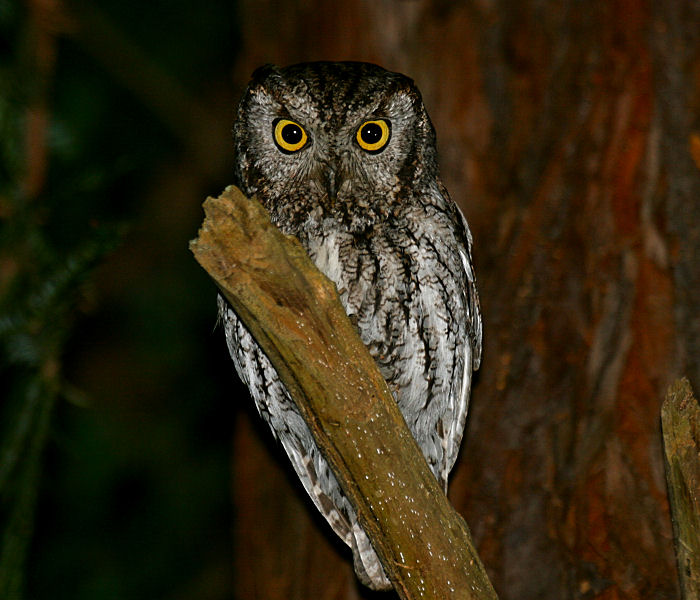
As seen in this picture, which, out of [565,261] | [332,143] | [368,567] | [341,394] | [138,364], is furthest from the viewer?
[138,364]

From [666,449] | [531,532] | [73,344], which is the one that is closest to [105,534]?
[73,344]

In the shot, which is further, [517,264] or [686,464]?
[517,264]

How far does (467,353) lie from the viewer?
2.30 metres

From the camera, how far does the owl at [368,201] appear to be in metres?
2.00

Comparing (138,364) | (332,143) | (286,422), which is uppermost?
(138,364)

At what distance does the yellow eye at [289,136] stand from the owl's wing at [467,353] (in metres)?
0.50

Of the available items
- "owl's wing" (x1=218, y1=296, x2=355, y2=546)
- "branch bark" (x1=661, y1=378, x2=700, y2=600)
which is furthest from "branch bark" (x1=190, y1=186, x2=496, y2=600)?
"owl's wing" (x1=218, y1=296, x2=355, y2=546)

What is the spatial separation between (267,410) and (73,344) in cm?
226

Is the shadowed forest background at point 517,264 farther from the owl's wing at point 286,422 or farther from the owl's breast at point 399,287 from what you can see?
the owl's breast at point 399,287

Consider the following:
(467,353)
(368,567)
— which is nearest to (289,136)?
(467,353)

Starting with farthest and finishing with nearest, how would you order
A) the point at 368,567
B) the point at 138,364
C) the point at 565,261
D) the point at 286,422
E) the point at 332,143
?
1. the point at 138,364
2. the point at 565,261
3. the point at 286,422
4. the point at 368,567
5. the point at 332,143

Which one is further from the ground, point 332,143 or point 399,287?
point 332,143

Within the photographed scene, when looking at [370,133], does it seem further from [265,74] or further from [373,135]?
[265,74]

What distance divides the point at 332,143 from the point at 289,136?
119 millimetres
